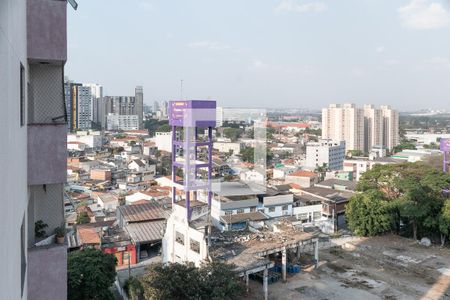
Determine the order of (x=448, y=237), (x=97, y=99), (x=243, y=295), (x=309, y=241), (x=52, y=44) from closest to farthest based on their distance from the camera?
(x=52, y=44) → (x=243, y=295) → (x=309, y=241) → (x=448, y=237) → (x=97, y=99)

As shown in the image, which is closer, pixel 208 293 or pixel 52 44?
pixel 52 44

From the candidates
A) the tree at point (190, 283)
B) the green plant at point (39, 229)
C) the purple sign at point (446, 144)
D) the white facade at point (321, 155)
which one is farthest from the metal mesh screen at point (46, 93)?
the white facade at point (321, 155)

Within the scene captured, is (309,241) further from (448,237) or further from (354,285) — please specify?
(448,237)

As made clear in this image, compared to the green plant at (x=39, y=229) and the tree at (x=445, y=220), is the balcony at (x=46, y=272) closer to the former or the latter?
the green plant at (x=39, y=229)

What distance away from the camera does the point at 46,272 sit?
2479mm

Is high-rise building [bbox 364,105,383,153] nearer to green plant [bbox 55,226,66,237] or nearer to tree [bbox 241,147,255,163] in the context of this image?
tree [bbox 241,147,255,163]

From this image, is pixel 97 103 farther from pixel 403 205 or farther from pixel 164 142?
pixel 403 205

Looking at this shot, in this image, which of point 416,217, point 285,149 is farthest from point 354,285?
point 285,149

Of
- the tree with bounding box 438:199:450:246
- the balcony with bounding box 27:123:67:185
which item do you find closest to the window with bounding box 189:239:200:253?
the balcony with bounding box 27:123:67:185

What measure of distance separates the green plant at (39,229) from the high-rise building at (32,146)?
13mm

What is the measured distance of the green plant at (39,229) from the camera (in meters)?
2.83

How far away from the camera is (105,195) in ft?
66.6

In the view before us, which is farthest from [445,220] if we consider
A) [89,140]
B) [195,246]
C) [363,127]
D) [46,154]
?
[363,127]

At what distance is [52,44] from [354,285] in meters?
9.47
